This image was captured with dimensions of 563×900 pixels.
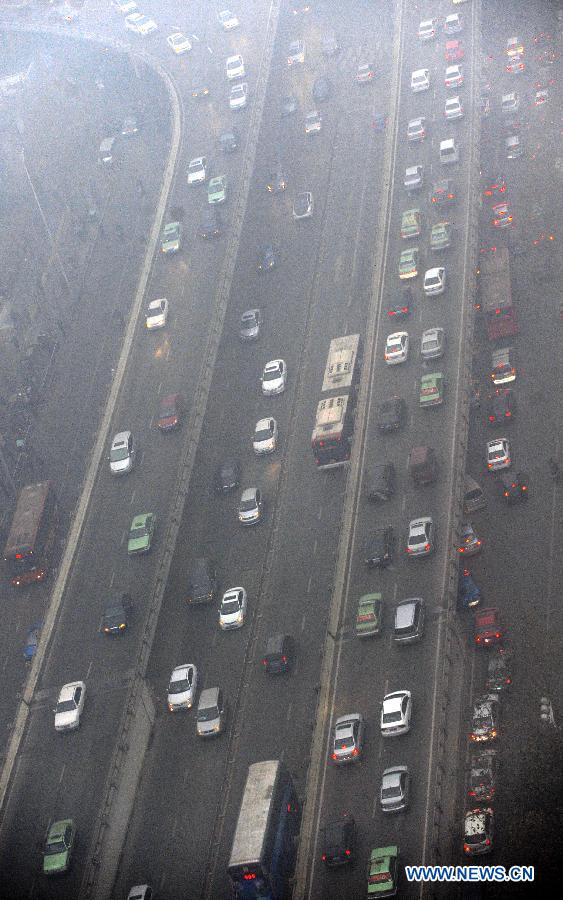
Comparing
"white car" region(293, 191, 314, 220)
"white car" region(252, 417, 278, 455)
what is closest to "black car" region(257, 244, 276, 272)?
"white car" region(293, 191, 314, 220)

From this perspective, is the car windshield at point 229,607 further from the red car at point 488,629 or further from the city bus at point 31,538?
the city bus at point 31,538

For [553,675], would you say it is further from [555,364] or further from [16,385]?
[16,385]

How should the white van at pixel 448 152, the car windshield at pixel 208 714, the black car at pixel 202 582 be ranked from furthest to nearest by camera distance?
the white van at pixel 448 152 < the black car at pixel 202 582 < the car windshield at pixel 208 714

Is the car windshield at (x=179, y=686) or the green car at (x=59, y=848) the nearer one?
the green car at (x=59, y=848)

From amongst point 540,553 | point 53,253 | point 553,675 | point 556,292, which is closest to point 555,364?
point 556,292

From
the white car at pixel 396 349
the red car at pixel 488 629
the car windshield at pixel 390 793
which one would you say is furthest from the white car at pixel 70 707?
the white car at pixel 396 349

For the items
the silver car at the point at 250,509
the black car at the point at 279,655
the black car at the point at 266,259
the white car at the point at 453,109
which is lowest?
the black car at the point at 279,655
